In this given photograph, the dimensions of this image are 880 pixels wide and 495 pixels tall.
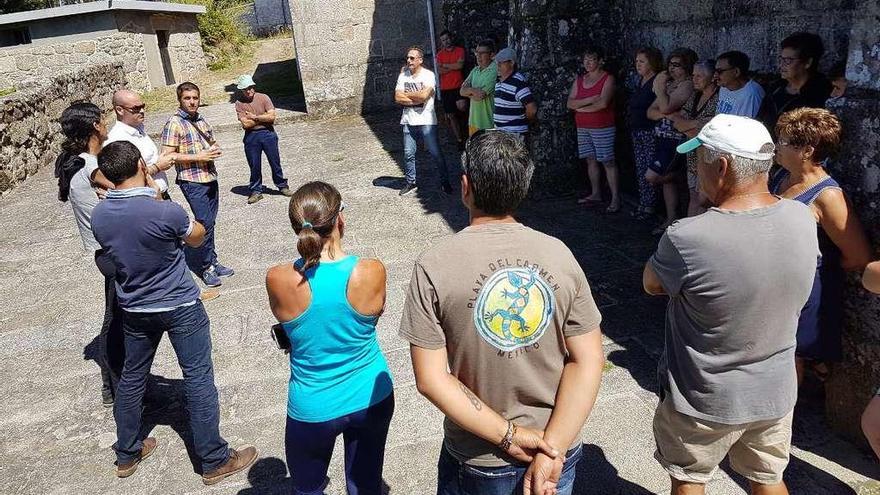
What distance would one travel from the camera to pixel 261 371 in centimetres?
423

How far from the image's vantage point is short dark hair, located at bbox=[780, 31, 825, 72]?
3992 mm

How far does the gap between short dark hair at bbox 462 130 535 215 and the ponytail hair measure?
0.57 m

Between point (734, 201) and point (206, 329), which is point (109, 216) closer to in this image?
point (206, 329)

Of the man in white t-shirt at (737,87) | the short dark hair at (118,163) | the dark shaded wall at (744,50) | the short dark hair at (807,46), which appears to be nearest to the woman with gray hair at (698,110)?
the man in white t-shirt at (737,87)

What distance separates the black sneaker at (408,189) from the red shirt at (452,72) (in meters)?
2.09

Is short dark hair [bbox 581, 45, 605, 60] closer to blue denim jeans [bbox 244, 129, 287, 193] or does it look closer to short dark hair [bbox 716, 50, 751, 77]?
short dark hair [bbox 716, 50, 751, 77]

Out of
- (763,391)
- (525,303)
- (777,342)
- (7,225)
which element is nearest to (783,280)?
(777,342)

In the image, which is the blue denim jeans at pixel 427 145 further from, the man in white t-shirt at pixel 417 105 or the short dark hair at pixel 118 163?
the short dark hair at pixel 118 163

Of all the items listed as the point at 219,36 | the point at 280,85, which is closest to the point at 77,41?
the point at 280,85

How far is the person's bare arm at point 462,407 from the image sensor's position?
1.88m

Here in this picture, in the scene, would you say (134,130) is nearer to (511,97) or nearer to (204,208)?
(204,208)

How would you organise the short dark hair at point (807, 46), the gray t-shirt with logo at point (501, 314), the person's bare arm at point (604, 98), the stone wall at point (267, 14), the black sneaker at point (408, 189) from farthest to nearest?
the stone wall at point (267, 14) < the black sneaker at point (408, 189) < the person's bare arm at point (604, 98) < the short dark hair at point (807, 46) < the gray t-shirt with logo at point (501, 314)

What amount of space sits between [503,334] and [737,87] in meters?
3.55

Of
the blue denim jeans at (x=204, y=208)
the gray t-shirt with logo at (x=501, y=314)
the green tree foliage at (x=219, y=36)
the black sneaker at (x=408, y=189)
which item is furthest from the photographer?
the green tree foliage at (x=219, y=36)
